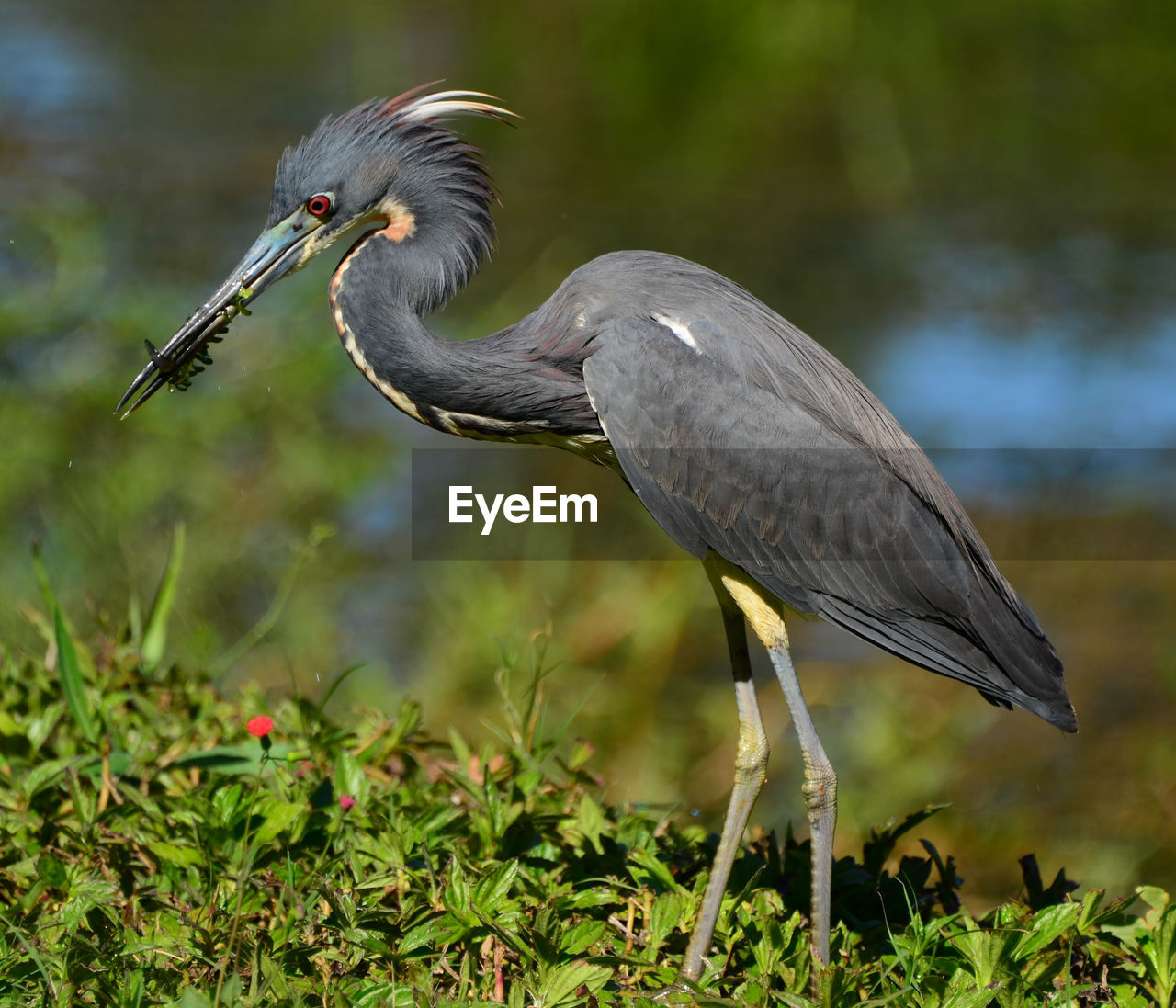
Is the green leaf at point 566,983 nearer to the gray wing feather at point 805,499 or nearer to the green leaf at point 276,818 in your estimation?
the green leaf at point 276,818

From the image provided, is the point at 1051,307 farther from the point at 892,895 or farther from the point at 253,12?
the point at 253,12

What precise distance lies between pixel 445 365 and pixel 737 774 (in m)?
1.21

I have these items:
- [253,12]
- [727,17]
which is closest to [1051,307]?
[727,17]

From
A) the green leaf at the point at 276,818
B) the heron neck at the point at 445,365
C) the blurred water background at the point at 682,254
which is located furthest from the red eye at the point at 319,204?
the green leaf at the point at 276,818

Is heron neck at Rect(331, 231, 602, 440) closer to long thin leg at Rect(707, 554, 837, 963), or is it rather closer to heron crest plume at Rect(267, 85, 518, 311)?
heron crest plume at Rect(267, 85, 518, 311)

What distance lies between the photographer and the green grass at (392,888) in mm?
2828

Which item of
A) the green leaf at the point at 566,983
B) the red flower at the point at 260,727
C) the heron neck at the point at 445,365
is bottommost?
the green leaf at the point at 566,983

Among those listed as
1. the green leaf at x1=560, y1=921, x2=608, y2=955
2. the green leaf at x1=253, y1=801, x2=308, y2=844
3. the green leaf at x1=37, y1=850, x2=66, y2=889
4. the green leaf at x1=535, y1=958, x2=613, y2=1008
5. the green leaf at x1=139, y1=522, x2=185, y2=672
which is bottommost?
the green leaf at x1=535, y1=958, x2=613, y2=1008

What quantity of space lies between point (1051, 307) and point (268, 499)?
5123 mm

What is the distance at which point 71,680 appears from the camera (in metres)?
3.62

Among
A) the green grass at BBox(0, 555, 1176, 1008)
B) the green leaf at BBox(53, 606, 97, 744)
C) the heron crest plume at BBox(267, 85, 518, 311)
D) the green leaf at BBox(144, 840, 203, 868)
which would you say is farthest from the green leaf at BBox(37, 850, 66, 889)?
the heron crest plume at BBox(267, 85, 518, 311)

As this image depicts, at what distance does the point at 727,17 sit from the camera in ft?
33.6

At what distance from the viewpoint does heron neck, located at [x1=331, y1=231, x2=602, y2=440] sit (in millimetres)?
3328

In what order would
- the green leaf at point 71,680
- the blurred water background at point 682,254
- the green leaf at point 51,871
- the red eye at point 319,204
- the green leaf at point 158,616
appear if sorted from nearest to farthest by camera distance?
the green leaf at point 51,871, the red eye at point 319,204, the green leaf at point 71,680, the green leaf at point 158,616, the blurred water background at point 682,254
